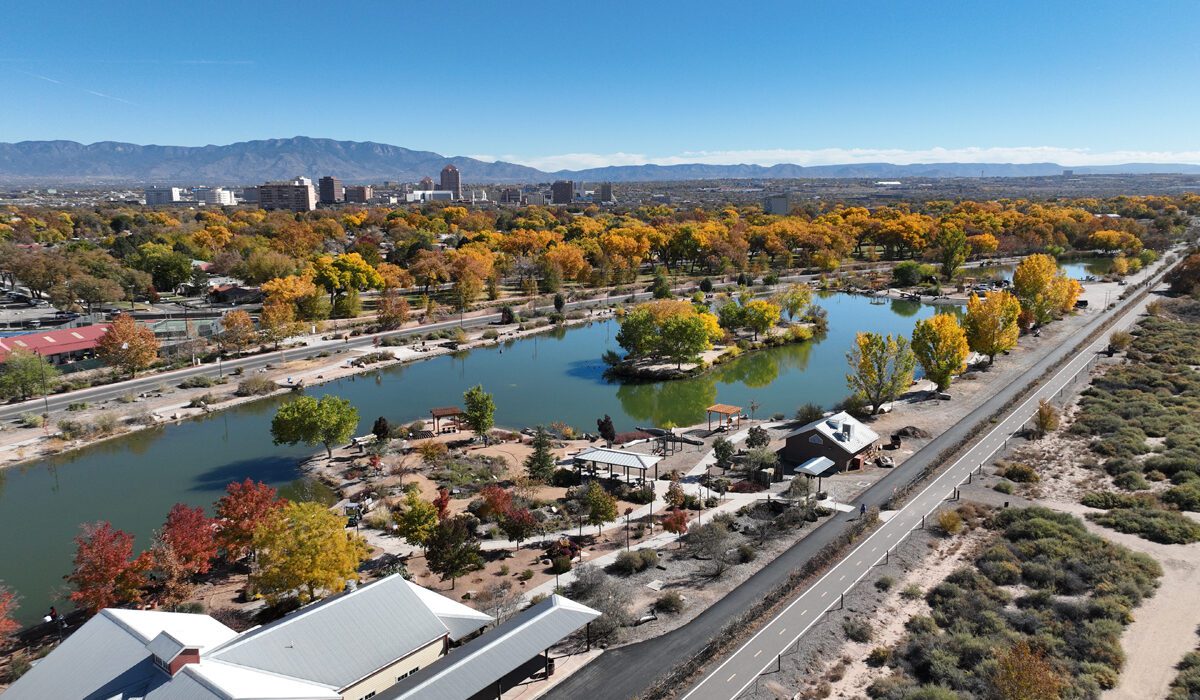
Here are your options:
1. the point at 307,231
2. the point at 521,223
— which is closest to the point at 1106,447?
the point at 307,231

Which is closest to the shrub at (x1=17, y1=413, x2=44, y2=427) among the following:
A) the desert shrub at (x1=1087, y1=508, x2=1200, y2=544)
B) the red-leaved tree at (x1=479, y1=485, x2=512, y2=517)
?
the red-leaved tree at (x1=479, y1=485, x2=512, y2=517)

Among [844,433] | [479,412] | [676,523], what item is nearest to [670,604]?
[676,523]

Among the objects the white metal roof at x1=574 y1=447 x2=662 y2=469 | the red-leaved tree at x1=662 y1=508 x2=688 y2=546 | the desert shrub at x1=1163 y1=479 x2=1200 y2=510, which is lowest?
the desert shrub at x1=1163 y1=479 x2=1200 y2=510

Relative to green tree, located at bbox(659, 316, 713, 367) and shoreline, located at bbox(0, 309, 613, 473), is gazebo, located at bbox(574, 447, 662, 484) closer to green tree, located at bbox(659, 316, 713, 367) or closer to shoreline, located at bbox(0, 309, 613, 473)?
shoreline, located at bbox(0, 309, 613, 473)

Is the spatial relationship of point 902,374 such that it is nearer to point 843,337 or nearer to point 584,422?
point 584,422

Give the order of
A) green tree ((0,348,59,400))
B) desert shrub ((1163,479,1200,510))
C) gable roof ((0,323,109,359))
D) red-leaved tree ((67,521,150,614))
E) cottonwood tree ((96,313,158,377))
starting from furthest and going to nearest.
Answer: gable roof ((0,323,109,359))
cottonwood tree ((96,313,158,377))
green tree ((0,348,59,400))
desert shrub ((1163,479,1200,510))
red-leaved tree ((67,521,150,614))

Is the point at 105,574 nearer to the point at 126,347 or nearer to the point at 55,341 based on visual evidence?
the point at 126,347
